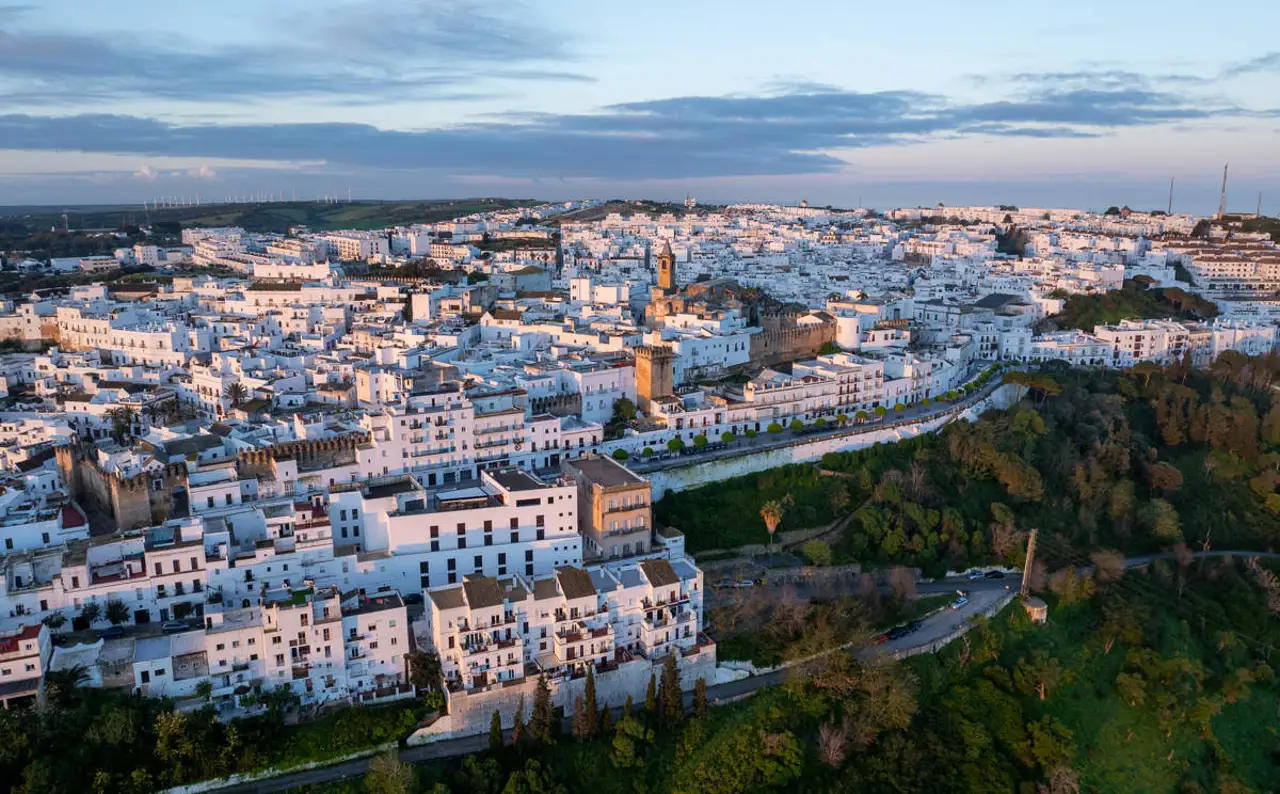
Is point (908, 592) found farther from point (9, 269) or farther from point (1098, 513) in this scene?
point (9, 269)

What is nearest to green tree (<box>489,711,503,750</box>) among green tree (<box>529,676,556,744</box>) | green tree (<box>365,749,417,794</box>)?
green tree (<box>529,676,556,744</box>)

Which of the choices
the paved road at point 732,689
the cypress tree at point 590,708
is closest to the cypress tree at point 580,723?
the cypress tree at point 590,708

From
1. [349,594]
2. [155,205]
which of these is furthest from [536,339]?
[155,205]

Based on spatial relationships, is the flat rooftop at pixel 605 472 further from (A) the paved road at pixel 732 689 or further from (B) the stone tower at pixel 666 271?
(B) the stone tower at pixel 666 271

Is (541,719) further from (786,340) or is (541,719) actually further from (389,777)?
(786,340)

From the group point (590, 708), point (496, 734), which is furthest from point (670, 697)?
point (496, 734)
